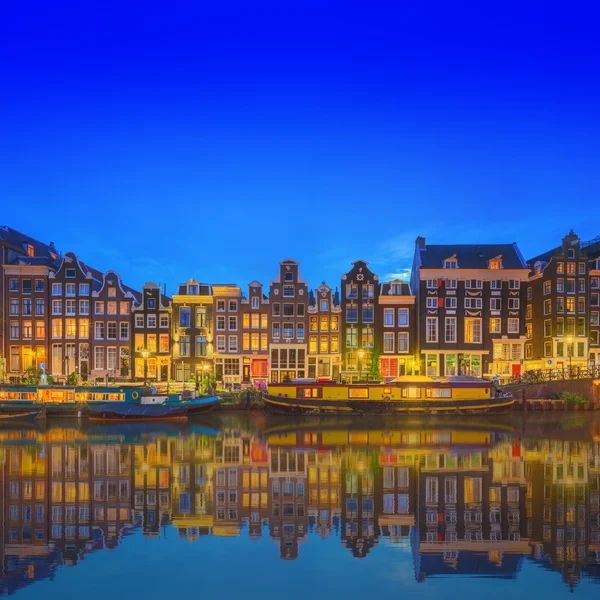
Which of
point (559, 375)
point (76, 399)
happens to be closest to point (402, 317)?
point (559, 375)

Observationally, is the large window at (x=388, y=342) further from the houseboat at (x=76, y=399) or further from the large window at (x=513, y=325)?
the houseboat at (x=76, y=399)

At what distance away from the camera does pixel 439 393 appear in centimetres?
5253

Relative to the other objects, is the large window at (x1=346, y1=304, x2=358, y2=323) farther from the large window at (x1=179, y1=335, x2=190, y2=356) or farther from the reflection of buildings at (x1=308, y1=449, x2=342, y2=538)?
the reflection of buildings at (x1=308, y1=449, x2=342, y2=538)

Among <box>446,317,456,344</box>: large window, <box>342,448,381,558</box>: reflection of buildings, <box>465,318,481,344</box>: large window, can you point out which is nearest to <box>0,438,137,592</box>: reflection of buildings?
<box>342,448,381,558</box>: reflection of buildings

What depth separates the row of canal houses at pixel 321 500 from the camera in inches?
666

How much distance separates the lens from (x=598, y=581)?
14.9 metres

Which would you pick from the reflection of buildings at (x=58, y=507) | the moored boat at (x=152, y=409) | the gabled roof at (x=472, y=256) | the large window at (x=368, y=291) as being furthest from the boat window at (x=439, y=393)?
the reflection of buildings at (x=58, y=507)

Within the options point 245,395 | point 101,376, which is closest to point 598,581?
point 245,395

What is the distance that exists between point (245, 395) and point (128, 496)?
33.1 meters

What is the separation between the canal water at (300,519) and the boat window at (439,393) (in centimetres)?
1681

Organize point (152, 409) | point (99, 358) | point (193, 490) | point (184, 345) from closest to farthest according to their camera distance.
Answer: point (193, 490), point (152, 409), point (99, 358), point (184, 345)

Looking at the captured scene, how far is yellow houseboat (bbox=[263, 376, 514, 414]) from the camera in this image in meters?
51.6

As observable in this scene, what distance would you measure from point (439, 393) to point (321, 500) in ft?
107

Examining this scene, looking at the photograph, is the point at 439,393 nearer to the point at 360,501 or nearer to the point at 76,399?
the point at 76,399
